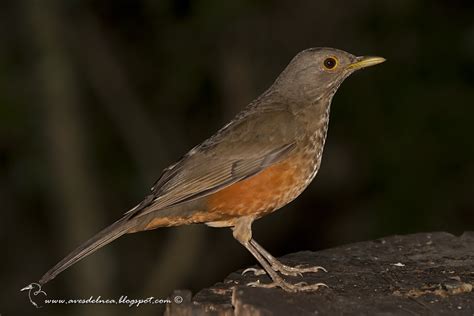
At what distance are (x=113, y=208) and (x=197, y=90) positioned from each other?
1.60 meters

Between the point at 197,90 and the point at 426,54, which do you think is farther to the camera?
the point at 197,90

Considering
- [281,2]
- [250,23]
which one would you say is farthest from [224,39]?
[281,2]

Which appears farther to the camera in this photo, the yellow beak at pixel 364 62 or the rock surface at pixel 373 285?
the yellow beak at pixel 364 62

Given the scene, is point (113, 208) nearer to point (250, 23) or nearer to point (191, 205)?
point (250, 23)

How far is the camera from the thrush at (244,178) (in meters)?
5.35

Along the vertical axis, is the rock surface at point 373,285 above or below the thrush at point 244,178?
below

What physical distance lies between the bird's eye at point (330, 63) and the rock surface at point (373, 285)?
46.1 inches

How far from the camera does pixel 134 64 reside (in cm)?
967

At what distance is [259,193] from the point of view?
5457mm

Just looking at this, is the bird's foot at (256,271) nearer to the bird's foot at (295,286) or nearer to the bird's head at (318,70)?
the bird's foot at (295,286)

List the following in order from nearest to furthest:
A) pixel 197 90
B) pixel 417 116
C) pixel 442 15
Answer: pixel 417 116 < pixel 442 15 < pixel 197 90

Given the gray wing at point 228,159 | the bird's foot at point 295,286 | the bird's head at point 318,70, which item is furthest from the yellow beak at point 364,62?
the bird's foot at point 295,286

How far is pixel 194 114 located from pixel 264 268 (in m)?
4.84

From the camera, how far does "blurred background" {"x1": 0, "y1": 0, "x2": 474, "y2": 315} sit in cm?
834
